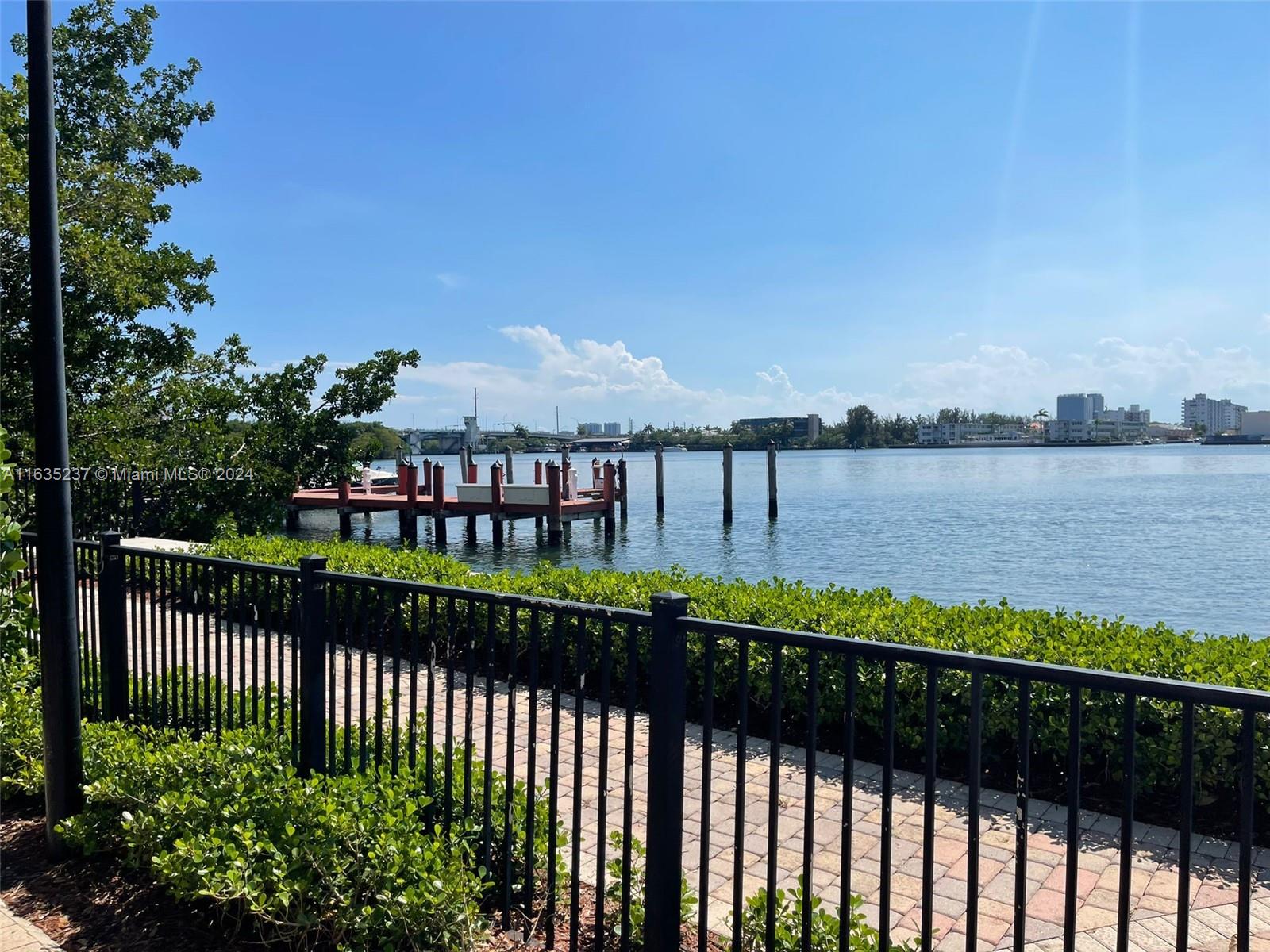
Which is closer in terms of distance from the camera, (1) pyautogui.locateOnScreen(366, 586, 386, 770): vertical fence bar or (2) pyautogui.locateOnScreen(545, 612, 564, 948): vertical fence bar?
(2) pyautogui.locateOnScreen(545, 612, 564, 948): vertical fence bar

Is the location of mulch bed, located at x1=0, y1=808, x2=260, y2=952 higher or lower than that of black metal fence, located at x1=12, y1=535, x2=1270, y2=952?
lower

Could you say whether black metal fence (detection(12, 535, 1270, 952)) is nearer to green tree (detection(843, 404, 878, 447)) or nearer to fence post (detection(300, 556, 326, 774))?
fence post (detection(300, 556, 326, 774))

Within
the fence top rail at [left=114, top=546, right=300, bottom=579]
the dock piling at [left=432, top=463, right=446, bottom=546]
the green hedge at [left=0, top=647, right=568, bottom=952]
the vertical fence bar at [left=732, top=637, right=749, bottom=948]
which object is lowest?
the dock piling at [left=432, top=463, right=446, bottom=546]

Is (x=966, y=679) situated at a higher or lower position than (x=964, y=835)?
higher

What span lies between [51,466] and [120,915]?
1.88 m

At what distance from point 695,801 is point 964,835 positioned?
1433mm

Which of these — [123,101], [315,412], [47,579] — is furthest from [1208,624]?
[123,101]

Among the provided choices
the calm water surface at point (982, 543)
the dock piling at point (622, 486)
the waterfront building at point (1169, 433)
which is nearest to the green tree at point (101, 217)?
the calm water surface at point (982, 543)

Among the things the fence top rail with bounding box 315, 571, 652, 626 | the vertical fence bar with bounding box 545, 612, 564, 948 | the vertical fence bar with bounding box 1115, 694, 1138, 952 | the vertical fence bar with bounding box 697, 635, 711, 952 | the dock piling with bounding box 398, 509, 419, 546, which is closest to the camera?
the vertical fence bar with bounding box 1115, 694, 1138, 952

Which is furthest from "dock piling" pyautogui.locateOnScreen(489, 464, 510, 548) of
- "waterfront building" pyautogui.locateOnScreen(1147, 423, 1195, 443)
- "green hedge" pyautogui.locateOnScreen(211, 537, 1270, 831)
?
"waterfront building" pyautogui.locateOnScreen(1147, 423, 1195, 443)

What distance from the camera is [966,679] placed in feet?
18.1

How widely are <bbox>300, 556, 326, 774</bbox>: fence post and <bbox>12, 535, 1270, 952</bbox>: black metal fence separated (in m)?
0.01

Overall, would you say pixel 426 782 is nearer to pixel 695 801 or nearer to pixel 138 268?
pixel 695 801

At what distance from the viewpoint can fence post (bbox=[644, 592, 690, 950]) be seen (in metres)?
2.67
